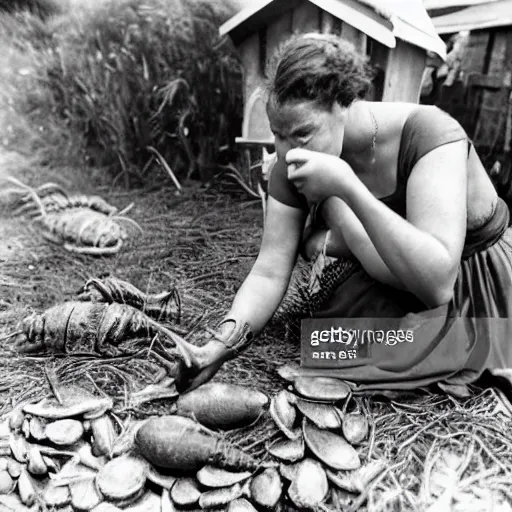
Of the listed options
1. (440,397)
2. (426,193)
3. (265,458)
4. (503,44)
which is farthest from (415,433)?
(503,44)

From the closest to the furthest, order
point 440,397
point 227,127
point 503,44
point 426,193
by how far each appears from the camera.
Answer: point 426,193, point 440,397, point 503,44, point 227,127

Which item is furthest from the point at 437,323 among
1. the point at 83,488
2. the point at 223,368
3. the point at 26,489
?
the point at 26,489

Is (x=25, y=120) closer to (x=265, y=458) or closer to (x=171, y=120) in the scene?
(x=171, y=120)

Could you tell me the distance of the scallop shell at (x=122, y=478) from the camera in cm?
109

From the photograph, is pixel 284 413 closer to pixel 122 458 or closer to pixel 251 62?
pixel 122 458

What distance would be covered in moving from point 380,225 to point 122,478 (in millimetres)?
685

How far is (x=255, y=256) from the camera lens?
1.36m

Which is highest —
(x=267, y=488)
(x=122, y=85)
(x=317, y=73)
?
(x=317, y=73)

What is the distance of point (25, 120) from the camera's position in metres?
1.48

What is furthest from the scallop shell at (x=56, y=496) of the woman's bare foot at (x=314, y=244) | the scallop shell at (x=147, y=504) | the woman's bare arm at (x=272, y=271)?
the woman's bare foot at (x=314, y=244)

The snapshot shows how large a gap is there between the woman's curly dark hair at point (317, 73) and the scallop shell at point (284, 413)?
58 centimetres

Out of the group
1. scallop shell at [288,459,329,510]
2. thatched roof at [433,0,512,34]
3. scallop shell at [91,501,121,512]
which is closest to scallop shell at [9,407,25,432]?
scallop shell at [91,501,121,512]

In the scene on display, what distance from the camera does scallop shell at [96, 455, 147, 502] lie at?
42.9 inches

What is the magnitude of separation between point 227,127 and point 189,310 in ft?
1.50
